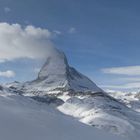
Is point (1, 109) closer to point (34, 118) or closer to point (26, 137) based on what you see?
point (34, 118)

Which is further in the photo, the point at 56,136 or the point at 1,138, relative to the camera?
the point at 56,136

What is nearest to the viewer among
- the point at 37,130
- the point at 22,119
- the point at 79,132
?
the point at 37,130

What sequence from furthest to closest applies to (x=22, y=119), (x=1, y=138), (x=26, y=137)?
(x=22, y=119)
(x=26, y=137)
(x=1, y=138)

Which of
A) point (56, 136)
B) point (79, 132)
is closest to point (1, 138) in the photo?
point (56, 136)

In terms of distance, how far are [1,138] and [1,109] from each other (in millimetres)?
10444

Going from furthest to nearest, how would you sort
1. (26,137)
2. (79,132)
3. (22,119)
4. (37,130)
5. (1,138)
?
(79,132) < (22,119) < (37,130) < (26,137) < (1,138)

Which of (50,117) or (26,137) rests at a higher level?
(50,117)

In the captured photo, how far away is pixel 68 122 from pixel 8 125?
12.5 metres

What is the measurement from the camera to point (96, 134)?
4662cm

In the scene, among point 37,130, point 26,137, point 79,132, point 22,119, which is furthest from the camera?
point 79,132

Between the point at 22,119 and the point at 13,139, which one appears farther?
the point at 22,119

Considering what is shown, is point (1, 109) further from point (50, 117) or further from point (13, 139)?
point (13, 139)

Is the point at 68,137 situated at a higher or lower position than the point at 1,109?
lower

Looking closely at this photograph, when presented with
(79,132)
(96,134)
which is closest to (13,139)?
(79,132)
